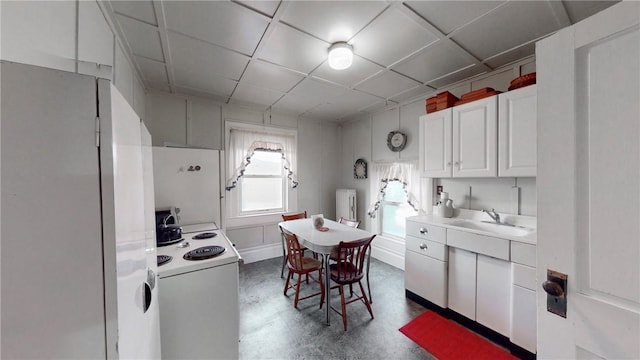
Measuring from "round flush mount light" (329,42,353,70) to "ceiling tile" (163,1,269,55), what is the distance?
0.57 m

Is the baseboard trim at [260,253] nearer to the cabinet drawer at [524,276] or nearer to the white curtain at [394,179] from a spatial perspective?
the white curtain at [394,179]

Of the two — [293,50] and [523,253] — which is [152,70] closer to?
[293,50]

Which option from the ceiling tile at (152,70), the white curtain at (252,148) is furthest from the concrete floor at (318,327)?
the ceiling tile at (152,70)

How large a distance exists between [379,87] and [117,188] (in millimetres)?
2776

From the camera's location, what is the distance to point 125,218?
0.68 metres

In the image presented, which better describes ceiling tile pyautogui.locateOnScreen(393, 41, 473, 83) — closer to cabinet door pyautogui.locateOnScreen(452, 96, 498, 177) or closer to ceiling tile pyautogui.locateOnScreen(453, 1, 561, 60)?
ceiling tile pyautogui.locateOnScreen(453, 1, 561, 60)

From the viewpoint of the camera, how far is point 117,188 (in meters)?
0.62

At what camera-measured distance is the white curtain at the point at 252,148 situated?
3.37 meters

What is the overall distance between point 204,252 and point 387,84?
2.59 meters

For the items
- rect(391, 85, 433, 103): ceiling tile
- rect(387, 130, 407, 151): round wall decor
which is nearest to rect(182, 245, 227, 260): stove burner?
rect(387, 130, 407, 151): round wall decor

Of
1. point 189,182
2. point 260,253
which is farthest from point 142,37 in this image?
point 260,253

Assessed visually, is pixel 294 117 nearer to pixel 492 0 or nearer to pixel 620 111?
pixel 492 0

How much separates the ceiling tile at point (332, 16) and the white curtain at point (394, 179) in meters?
2.08

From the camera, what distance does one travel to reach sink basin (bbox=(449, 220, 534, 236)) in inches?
78.2
